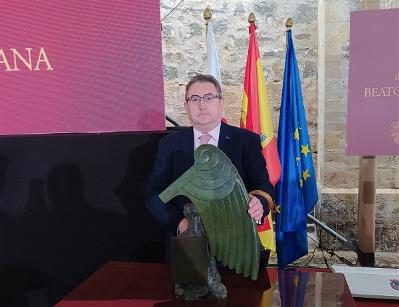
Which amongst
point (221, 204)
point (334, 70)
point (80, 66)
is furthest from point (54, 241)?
point (334, 70)

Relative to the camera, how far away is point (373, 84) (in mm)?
2402

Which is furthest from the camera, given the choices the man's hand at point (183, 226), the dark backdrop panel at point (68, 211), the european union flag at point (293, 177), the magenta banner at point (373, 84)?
the european union flag at point (293, 177)

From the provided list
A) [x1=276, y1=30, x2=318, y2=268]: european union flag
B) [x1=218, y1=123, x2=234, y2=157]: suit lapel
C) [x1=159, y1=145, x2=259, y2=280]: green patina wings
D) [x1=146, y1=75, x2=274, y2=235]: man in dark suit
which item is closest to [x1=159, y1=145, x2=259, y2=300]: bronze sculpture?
[x1=159, y1=145, x2=259, y2=280]: green patina wings

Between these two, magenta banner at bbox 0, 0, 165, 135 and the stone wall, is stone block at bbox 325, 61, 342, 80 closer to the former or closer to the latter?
the stone wall

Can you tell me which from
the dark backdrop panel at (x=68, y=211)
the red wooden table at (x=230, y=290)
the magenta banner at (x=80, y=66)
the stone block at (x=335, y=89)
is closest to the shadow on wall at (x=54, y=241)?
the dark backdrop panel at (x=68, y=211)

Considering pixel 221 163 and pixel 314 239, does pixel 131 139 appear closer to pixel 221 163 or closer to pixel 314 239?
pixel 221 163

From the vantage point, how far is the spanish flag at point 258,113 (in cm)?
242

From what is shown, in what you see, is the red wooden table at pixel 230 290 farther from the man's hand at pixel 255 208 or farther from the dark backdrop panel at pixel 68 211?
the dark backdrop panel at pixel 68 211

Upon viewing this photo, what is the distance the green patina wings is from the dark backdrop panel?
0.95m

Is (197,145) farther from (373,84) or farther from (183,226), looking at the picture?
(373,84)

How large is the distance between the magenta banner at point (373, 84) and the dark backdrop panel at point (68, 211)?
121cm

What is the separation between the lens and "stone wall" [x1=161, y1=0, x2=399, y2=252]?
140 inches

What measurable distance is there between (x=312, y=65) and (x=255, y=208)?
2673 mm

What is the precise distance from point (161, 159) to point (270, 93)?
2346 millimetres
